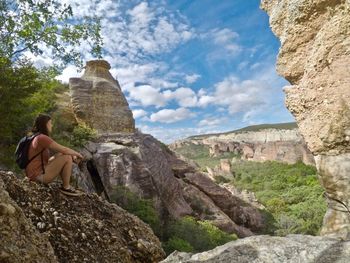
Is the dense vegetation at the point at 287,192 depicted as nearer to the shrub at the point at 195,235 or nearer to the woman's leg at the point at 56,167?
the shrub at the point at 195,235

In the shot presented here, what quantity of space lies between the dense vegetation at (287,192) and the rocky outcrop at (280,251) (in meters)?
25.9

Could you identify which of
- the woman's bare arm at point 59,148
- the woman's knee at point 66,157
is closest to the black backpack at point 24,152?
the woman's bare arm at point 59,148

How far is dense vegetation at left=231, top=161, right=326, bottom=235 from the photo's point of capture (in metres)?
32.4

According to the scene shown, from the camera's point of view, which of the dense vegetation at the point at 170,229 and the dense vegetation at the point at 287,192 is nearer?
the dense vegetation at the point at 170,229

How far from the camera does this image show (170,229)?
19.2m

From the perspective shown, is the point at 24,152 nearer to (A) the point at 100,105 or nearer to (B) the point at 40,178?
(B) the point at 40,178

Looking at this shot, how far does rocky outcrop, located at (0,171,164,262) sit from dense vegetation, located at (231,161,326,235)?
24.3 m

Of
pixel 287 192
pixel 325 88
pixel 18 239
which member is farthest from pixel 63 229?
pixel 287 192

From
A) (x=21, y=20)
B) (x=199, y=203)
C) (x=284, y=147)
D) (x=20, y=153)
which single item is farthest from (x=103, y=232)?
(x=284, y=147)

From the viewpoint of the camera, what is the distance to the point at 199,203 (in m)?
26.2

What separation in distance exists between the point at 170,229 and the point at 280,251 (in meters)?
15.5

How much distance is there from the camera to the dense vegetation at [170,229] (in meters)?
17.1

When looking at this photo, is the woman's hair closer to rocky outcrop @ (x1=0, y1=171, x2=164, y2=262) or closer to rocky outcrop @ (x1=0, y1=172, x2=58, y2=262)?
rocky outcrop @ (x1=0, y1=171, x2=164, y2=262)

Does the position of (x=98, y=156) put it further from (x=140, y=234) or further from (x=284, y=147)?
(x=284, y=147)
